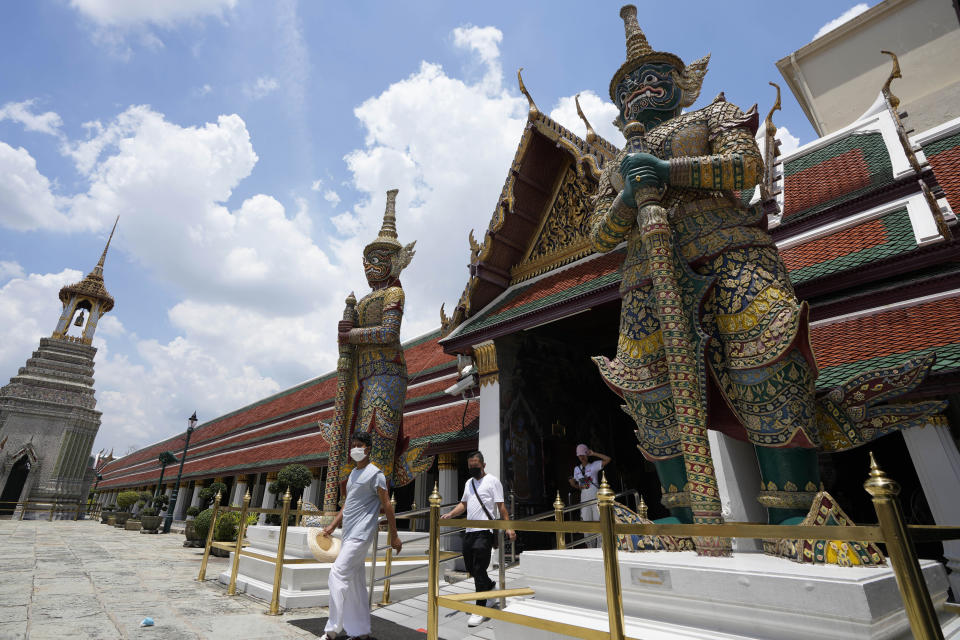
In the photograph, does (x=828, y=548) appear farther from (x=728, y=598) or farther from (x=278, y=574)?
(x=278, y=574)

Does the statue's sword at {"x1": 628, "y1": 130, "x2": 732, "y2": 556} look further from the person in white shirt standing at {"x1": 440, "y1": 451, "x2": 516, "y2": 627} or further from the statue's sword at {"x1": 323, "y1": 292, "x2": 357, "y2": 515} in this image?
the statue's sword at {"x1": 323, "y1": 292, "x2": 357, "y2": 515}

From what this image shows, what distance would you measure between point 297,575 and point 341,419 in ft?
6.11

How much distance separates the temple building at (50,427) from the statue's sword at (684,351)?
3423 centimetres

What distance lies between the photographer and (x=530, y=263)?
25.0 ft

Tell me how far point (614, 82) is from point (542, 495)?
495 centimetres

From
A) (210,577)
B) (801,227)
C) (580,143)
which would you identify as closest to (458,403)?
(210,577)

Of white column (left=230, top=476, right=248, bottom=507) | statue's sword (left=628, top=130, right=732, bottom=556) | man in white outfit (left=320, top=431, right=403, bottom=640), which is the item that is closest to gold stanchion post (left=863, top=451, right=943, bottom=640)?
statue's sword (left=628, top=130, right=732, bottom=556)

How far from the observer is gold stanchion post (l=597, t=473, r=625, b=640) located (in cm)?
179

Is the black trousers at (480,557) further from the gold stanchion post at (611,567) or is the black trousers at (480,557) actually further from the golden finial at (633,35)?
the golden finial at (633,35)

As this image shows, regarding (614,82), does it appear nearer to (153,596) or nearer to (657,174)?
(657,174)

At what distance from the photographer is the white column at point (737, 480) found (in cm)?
376

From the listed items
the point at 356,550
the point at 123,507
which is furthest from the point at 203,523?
the point at 123,507

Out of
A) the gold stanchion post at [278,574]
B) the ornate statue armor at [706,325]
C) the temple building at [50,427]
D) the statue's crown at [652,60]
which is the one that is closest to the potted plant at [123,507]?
the temple building at [50,427]

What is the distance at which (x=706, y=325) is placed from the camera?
2.99m
